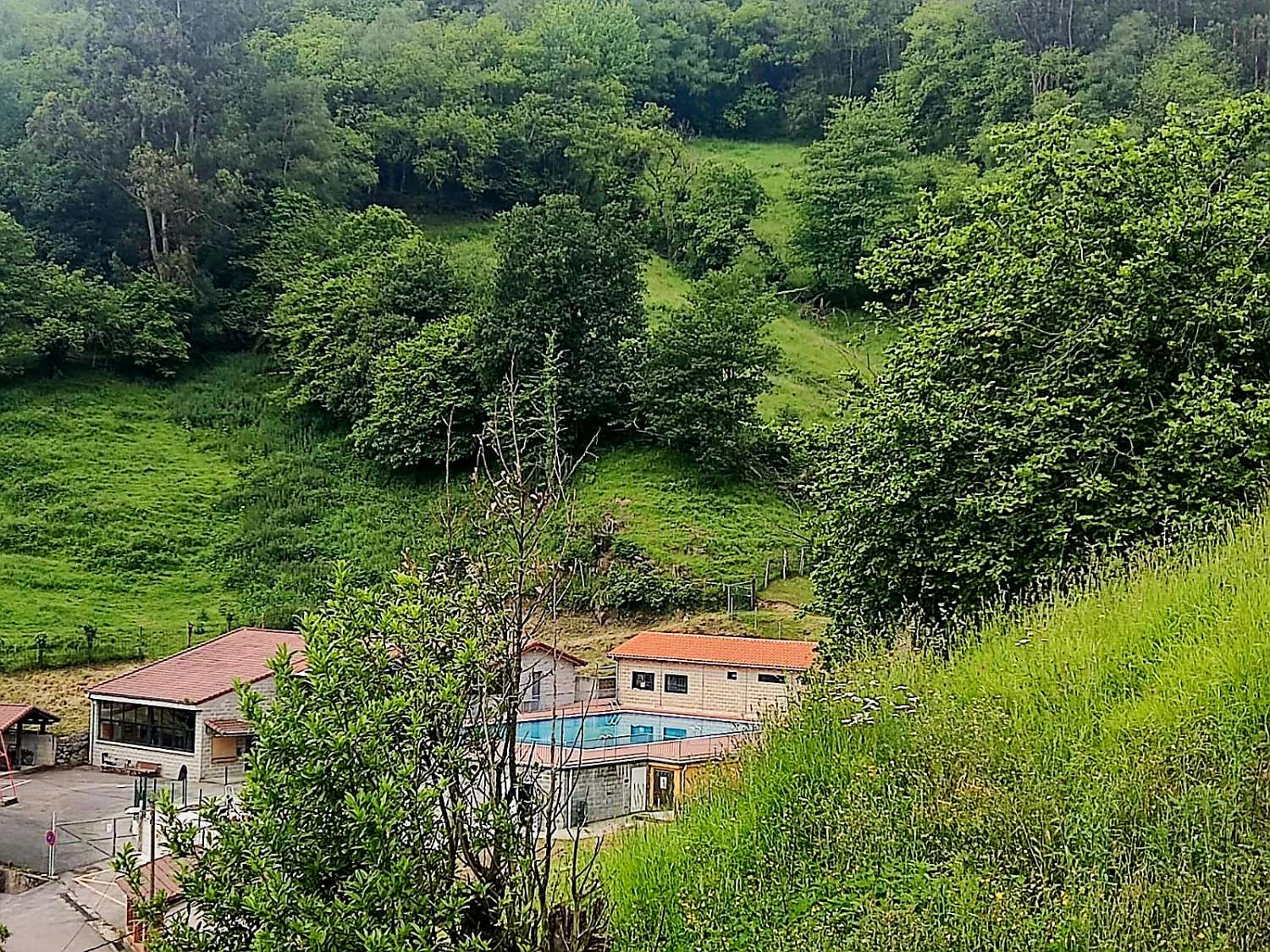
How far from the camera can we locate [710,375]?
33.8 metres

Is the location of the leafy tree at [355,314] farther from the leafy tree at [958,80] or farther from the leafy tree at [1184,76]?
the leafy tree at [958,80]

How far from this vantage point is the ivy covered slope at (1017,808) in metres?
4.44

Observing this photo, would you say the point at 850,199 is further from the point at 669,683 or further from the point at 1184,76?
the point at 669,683

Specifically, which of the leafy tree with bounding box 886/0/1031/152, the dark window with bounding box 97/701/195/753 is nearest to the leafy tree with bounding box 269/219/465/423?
the dark window with bounding box 97/701/195/753

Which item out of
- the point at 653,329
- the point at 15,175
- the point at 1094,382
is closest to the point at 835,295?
the point at 653,329

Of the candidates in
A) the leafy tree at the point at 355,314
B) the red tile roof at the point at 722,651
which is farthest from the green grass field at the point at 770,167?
the red tile roof at the point at 722,651

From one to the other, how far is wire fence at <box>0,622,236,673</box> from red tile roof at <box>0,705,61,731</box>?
2.62 m

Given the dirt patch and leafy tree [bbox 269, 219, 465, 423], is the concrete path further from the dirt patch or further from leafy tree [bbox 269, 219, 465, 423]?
leafy tree [bbox 269, 219, 465, 423]

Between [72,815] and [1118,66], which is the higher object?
[1118,66]

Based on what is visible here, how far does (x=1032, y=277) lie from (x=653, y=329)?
24.1 meters

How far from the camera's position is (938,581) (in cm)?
1270

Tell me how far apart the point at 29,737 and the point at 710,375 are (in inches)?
773

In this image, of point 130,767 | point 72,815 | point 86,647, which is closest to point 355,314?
point 86,647

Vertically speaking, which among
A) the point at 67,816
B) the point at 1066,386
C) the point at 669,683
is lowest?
the point at 67,816
